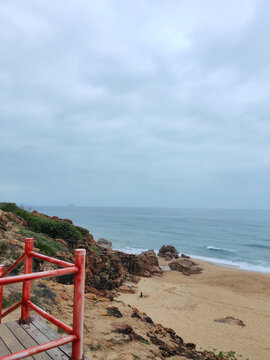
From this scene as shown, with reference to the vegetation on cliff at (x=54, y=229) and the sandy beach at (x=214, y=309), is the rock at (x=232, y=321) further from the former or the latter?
the vegetation on cliff at (x=54, y=229)

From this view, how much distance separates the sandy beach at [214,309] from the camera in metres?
9.61

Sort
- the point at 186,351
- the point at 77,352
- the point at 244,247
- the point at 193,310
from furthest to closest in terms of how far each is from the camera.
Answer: the point at 244,247 < the point at 193,310 < the point at 186,351 < the point at 77,352

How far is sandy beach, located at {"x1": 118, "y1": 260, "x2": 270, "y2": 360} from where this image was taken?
961 cm

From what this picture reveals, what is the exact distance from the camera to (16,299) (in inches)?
250

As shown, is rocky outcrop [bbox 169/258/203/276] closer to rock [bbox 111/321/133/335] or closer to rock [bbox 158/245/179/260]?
rock [bbox 158/245/179/260]

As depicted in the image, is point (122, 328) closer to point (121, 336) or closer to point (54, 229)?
point (121, 336)

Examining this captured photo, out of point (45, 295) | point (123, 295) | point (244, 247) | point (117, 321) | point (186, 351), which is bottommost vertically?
point (244, 247)

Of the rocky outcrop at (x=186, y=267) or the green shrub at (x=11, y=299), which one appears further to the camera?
the rocky outcrop at (x=186, y=267)

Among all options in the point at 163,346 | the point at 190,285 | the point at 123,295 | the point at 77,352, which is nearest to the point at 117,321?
→ the point at 163,346

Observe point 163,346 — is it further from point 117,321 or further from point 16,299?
point 16,299

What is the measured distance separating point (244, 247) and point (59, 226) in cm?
4025

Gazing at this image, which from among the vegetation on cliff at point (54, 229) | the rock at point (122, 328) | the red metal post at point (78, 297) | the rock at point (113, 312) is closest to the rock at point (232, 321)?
the rock at point (113, 312)

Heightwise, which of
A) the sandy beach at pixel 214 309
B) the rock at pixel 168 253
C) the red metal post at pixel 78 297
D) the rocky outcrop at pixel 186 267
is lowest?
the rock at pixel 168 253

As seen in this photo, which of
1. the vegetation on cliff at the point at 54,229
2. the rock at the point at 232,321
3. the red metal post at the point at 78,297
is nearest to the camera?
the red metal post at the point at 78,297
